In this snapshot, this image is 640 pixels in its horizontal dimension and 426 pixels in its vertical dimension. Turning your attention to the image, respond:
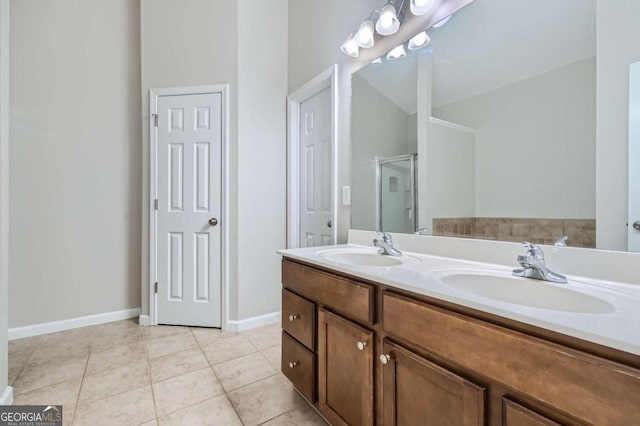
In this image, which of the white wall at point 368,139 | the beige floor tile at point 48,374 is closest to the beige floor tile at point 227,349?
the beige floor tile at point 48,374

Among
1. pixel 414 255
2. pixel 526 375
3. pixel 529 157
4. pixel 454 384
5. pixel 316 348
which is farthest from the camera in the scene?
pixel 414 255

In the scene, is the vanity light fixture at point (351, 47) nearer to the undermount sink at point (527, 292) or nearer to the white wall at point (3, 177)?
the undermount sink at point (527, 292)

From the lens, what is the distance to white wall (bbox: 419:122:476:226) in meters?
1.27

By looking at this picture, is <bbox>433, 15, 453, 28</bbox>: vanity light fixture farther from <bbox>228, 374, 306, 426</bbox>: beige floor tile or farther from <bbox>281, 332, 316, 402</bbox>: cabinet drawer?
<bbox>228, 374, 306, 426</bbox>: beige floor tile

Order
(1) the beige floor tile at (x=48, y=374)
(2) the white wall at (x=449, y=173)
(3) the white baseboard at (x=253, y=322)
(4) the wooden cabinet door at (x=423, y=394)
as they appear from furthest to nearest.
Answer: (3) the white baseboard at (x=253, y=322) < (1) the beige floor tile at (x=48, y=374) < (2) the white wall at (x=449, y=173) < (4) the wooden cabinet door at (x=423, y=394)

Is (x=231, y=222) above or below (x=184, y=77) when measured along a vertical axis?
below

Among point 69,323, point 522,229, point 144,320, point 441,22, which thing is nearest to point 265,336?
point 144,320

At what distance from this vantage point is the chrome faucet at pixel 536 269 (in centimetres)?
87

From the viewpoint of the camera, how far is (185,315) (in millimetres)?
2451

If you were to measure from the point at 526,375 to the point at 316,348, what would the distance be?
857mm

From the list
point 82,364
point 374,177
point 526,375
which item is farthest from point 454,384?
point 82,364

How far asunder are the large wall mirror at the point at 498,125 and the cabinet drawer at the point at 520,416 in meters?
0.65

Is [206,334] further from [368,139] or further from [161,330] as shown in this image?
[368,139]

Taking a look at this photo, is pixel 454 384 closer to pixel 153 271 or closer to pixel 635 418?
pixel 635 418
